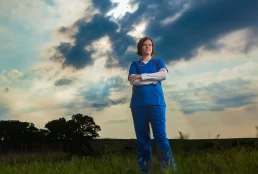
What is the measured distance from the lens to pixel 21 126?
21.8 metres

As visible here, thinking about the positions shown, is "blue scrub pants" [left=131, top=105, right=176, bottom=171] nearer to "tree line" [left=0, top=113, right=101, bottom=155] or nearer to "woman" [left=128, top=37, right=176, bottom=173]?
"woman" [left=128, top=37, right=176, bottom=173]

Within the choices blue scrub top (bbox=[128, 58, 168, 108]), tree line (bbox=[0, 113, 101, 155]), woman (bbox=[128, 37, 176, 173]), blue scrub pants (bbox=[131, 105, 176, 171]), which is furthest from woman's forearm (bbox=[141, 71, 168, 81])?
tree line (bbox=[0, 113, 101, 155])

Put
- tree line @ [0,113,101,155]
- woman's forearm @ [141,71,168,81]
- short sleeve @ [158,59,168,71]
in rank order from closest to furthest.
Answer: woman's forearm @ [141,71,168,81] → short sleeve @ [158,59,168,71] → tree line @ [0,113,101,155]

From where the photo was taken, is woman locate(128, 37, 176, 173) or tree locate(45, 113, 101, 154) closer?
woman locate(128, 37, 176, 173)

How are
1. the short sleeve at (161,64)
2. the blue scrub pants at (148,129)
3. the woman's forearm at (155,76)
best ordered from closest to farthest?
1. the blue scrub pants at (148,129)
2. the woman's forearm at (155,76)
3. the short sleeve at (161,64)

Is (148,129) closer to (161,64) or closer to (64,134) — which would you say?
(161,64)

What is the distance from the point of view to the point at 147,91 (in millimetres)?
6684

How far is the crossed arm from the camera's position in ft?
A: 21.9

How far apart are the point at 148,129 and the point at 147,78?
93 centimetres

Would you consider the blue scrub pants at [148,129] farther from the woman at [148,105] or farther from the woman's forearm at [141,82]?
the woman's forearm at [141,82]

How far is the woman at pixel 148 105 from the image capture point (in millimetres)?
6594

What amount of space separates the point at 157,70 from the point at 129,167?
10.1 feet

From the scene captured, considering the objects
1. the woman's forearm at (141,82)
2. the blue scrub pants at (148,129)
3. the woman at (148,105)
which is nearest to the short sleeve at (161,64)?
the woman at (148,105)

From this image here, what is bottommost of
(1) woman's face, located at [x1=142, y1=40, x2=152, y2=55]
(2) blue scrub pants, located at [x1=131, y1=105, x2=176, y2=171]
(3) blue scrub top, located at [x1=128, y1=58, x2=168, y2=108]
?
(2) blue scrub pants, located at [x1=131, y1=105, x2=176, y2=171]
